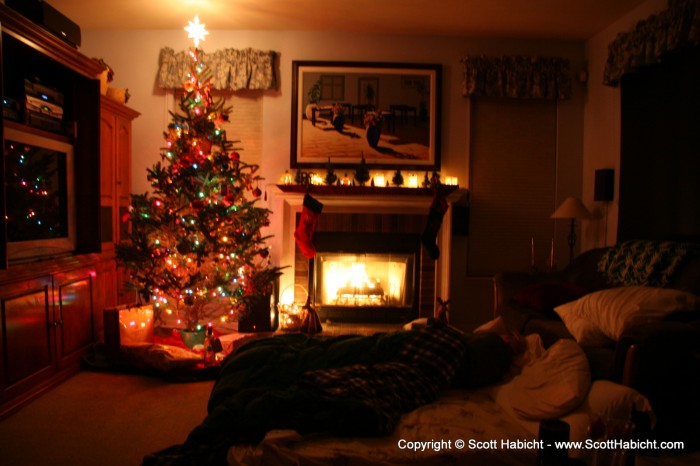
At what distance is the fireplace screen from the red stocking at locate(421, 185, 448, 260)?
0.39 m

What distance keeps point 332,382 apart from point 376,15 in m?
3.51

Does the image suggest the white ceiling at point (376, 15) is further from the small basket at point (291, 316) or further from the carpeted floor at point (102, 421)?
the carpeted floor at point (102, 421)

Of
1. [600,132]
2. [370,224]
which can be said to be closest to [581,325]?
[370,224]

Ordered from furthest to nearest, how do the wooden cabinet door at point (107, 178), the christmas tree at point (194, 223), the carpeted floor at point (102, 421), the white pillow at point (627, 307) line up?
1. the wooden cabinet door at point (107, 178)
2. the christmas tree at point (194, 223)
3. the white pillow at point (627, 307)
4. the carpeted floor at point (102, 421)

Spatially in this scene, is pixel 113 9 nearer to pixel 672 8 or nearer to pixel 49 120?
pixel 49 120

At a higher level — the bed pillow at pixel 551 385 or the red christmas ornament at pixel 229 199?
the red christmas ornament at pixel 229 199

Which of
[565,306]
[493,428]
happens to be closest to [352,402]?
[493,428]

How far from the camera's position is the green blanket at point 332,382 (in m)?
1.61

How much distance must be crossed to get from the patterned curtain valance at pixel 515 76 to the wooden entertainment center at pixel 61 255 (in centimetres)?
332

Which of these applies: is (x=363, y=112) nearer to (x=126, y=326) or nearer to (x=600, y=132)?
(x=600, y=132)

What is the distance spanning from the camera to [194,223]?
3.55 m

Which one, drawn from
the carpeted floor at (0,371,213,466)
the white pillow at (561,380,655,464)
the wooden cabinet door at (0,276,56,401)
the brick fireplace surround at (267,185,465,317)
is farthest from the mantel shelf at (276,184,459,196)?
the white pillow at (561,380,655,464)

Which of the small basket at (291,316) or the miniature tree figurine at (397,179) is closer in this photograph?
the small basket at (291,316)

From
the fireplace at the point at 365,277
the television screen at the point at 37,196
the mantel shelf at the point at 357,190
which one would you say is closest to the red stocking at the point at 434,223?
the mantel shelf at the point at 357,190
